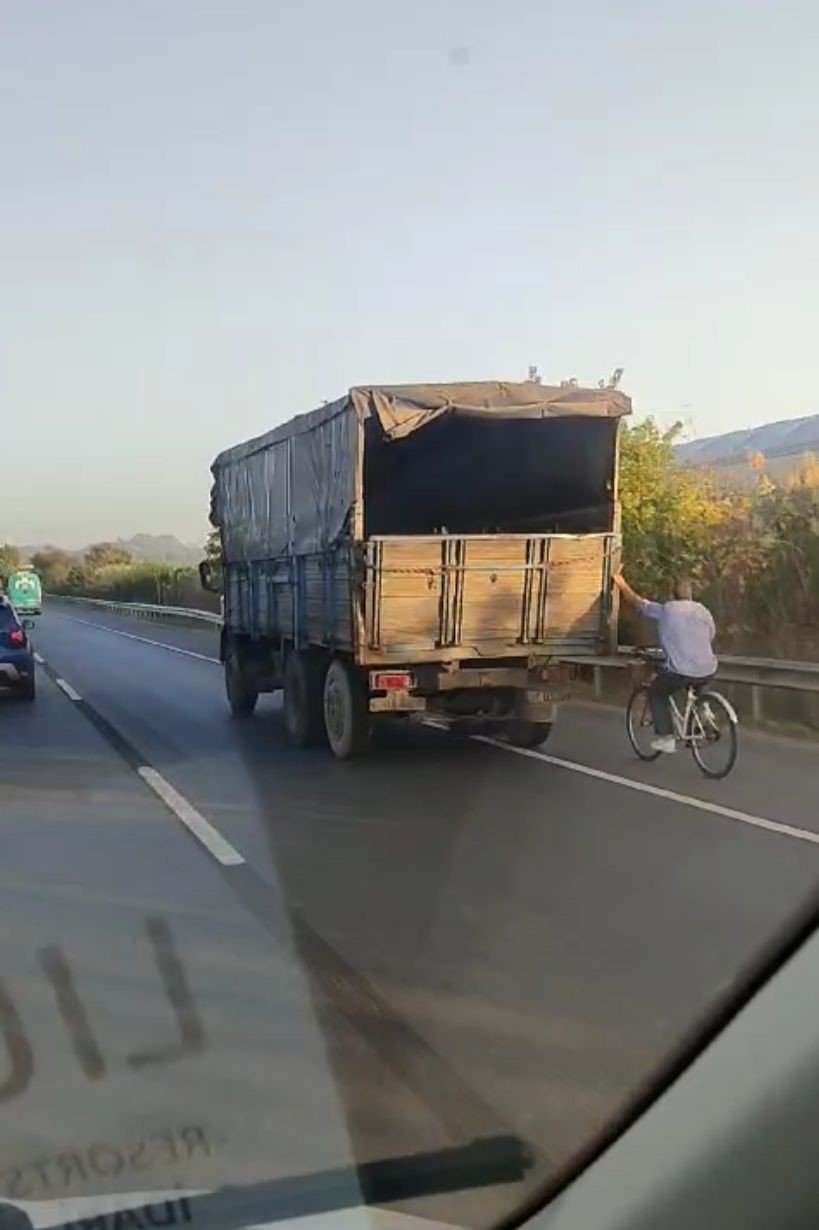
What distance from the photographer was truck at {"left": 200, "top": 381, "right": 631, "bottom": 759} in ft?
41.6

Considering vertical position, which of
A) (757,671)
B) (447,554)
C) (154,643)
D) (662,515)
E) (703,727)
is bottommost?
(154,643)

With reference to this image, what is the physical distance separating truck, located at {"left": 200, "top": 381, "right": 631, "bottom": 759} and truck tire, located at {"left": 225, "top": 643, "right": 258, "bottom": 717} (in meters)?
2.76

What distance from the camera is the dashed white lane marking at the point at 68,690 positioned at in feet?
69.5

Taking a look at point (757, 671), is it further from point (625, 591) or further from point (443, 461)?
point (443, 461)

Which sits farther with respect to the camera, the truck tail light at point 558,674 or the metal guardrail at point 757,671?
the truck tail light at point 558,674

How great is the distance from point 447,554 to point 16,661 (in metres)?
10.0

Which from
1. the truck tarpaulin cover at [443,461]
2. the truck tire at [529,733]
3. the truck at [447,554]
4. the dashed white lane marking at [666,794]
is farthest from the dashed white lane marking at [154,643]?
the dashed white lane marking at [666,794]

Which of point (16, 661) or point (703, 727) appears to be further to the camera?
point (16, 661)

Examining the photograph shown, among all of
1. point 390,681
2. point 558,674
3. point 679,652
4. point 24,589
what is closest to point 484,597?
point 558,674

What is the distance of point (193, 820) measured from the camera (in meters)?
10.2

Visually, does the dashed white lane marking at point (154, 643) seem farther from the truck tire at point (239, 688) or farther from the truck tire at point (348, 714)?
the truck tire at point (348, 714)

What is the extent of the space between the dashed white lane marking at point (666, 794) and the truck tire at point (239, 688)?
14.3 feet

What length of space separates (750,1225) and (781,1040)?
279mm

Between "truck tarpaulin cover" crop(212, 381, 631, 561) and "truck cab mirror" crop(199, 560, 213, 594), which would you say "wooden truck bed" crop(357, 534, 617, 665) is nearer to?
"truck tarpaulin cover" crop(212, 381, 631, 561)
